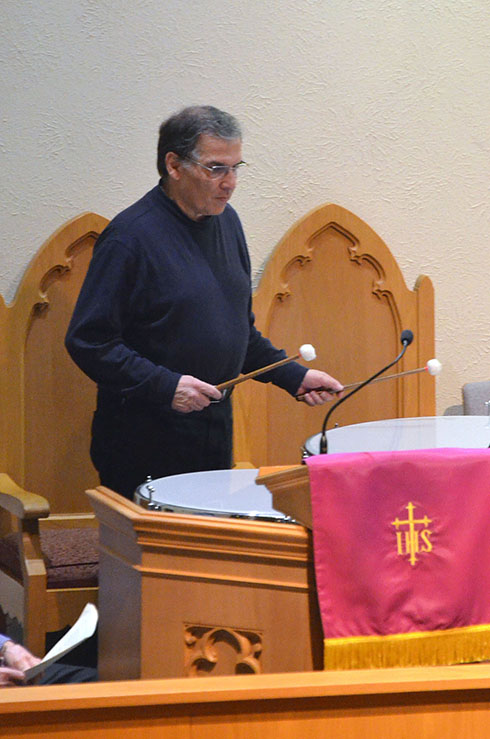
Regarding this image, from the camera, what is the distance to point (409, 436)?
240cm

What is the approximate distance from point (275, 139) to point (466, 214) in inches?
31.8

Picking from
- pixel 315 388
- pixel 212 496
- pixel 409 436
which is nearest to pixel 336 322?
pixel 315 388

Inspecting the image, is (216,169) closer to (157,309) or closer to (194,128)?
(194,128)

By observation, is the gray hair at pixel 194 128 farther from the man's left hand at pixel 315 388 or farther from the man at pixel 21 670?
the man at pixel 21 670

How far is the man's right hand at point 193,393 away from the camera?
2.30 metres

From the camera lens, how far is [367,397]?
363cm

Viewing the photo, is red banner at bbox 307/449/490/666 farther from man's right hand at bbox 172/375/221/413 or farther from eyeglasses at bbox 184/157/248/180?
eyeglasses at bbox 184/157/248/180

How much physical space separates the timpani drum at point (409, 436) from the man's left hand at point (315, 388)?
11 centimetres

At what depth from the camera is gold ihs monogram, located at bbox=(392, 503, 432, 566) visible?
143 centimetres

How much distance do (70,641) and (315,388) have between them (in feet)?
4.42

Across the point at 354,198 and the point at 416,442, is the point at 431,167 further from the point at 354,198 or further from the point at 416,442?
the point at 416,442

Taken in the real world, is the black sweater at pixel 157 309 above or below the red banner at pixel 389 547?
above

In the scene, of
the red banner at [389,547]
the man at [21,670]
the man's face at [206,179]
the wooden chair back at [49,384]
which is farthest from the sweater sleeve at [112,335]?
the red banner at [389,547]

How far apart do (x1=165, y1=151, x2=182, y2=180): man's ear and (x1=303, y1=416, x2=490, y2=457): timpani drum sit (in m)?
0.78
